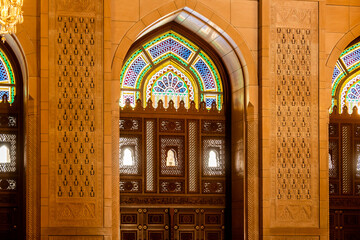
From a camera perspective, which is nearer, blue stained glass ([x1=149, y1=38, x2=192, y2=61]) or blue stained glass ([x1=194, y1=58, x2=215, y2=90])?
blue stained glass ([x1=149, y1=38, x2=192, y2=61])

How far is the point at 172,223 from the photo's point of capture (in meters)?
11.8

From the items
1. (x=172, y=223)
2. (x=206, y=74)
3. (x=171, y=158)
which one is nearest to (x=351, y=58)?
(x=206, y=74)


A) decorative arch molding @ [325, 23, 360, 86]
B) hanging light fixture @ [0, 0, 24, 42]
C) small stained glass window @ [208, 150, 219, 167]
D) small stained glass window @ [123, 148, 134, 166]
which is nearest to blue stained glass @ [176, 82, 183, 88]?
small stained glass window @ [208, 150, 219, 167]

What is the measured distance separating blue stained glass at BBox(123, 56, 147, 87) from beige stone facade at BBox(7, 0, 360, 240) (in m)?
0.66

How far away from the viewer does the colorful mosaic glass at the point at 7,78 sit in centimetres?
1140

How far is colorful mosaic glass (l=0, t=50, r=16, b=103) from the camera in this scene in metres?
11.4

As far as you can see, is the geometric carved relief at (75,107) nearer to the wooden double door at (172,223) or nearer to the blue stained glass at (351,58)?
the wooden double door at (172,223)

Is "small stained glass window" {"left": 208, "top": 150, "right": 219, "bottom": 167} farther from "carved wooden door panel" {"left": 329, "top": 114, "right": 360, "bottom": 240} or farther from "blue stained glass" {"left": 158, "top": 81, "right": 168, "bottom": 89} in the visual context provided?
"carved wooden door panel" {"left": 329, "top": 114, "right": 360, "bottom": 240}

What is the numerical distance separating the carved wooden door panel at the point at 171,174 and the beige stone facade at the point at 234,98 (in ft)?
1.20

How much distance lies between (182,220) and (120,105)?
6.45 ft

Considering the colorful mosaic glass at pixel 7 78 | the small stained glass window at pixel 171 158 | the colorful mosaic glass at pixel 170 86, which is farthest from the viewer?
the colorful mosaic glass at pixel 170 86

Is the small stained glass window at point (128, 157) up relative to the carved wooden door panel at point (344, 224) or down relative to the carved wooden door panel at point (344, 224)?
up

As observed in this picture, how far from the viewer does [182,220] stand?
1183 centimetres

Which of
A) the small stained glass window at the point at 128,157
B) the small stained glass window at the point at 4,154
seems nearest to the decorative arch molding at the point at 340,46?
the small stained glass window at the point at 128,157
